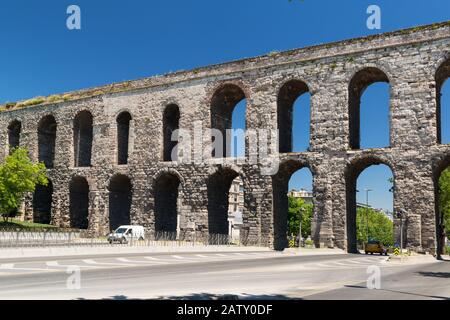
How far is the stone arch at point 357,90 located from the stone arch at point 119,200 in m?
20.4

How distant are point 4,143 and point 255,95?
29127 mm

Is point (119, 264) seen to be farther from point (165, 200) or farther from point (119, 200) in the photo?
point (119, 200)

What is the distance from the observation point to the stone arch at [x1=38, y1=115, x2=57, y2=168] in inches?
2031

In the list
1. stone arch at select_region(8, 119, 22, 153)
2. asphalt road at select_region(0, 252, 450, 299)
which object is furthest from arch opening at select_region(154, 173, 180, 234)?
asphalt road at select_region(0, 252, 450, 299)

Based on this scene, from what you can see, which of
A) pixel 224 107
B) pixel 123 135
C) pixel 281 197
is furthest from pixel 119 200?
pixel 281 197

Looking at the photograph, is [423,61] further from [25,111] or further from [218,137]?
[25,111]

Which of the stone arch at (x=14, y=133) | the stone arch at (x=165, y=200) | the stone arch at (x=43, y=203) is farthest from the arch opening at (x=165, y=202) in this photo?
the stone arch at (x=14, y=133)

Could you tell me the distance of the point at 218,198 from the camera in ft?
137

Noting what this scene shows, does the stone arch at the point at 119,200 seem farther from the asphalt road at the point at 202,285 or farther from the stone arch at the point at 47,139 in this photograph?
the asphalt road at the point at 202,285

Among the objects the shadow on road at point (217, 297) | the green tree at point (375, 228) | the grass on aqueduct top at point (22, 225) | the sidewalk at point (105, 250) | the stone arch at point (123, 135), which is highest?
the stone arch at point (123, 135)

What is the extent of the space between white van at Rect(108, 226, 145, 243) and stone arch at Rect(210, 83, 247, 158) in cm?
871

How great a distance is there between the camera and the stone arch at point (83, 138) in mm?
49188

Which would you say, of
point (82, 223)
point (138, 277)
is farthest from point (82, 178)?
point (138, 277)

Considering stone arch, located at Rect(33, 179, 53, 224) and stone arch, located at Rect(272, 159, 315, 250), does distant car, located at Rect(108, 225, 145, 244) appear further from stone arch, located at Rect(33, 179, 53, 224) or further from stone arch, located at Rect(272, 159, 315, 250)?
stone arch, located at Rect(33, 179, 53, 224)
